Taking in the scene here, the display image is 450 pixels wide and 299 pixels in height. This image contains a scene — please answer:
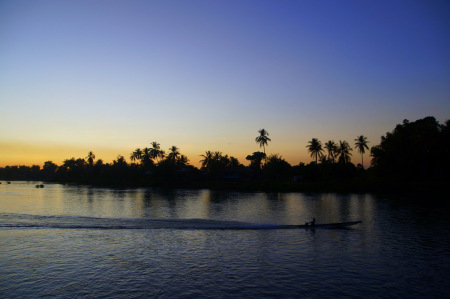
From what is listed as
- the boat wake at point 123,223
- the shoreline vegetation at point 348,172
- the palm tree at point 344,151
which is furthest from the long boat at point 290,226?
the palm tree at point 344,151

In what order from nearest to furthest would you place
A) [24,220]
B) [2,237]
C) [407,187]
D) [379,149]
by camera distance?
[2,237] → [24,220] → [407,187] → [379,149]

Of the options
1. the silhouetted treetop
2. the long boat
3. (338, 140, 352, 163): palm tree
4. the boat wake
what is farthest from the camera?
(338, 140, 352, 163): palm tree

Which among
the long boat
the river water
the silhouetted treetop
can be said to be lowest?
the river water

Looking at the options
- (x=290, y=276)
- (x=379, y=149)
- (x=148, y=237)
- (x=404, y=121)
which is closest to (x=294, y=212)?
(x=148, y=237)

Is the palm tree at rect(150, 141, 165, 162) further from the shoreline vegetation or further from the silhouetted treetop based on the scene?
the silhouetted treetop

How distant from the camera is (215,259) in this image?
20953 millimetres

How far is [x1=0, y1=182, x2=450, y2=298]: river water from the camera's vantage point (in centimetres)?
1584

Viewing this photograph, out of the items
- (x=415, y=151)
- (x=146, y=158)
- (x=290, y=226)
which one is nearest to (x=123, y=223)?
(x=290, y=226)

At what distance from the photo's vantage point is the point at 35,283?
16469mm

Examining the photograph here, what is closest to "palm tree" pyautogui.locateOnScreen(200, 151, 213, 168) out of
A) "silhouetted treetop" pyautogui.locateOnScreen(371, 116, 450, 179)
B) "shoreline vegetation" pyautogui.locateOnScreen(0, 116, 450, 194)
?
"shoreline vegetation" pyautogui.locateOnScreen(0, 116, 450, 194)

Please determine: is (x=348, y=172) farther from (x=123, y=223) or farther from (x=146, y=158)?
(x=146, y=158)

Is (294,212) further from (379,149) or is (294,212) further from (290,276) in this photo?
(379,149)

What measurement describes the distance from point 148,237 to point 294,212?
23261 mm

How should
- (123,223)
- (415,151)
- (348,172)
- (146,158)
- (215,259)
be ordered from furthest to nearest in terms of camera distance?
1. (146,158)
2. (348,172)
3. (415,151)
4. (123,223)
5. (215,259)
